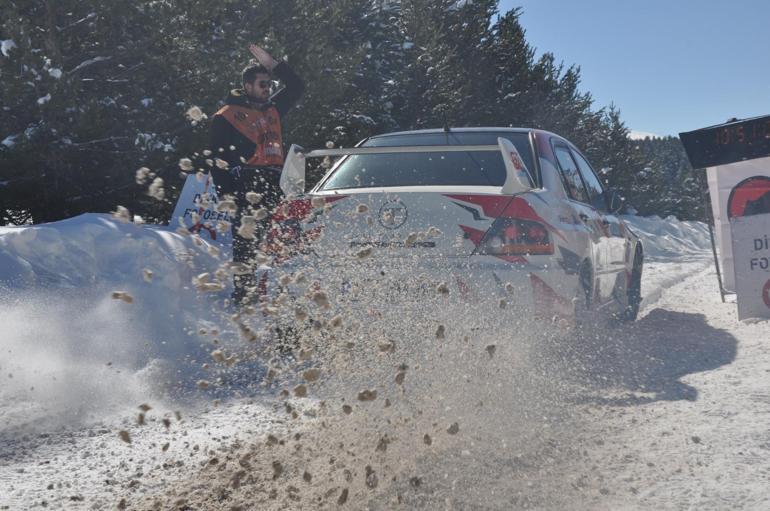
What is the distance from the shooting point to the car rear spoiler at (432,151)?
189 inches

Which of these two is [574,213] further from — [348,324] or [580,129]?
[580,129]

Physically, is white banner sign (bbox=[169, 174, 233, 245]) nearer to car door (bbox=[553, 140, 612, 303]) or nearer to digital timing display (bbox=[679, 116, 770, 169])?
car door (bbox=[553, 140, 612, 303])

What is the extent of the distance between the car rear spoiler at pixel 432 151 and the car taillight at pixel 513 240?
0.20 meters

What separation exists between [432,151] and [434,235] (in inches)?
30.3

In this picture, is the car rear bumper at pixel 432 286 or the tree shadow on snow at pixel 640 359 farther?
the tree shadow on snow at pixel 640 359

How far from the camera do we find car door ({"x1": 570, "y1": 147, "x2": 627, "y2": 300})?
6.66 meters

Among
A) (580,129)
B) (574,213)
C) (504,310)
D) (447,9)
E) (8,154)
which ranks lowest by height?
(504,310)

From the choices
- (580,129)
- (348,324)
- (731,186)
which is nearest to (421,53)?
(580,129)

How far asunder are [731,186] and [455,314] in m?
6.86

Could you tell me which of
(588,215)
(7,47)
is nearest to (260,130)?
(588,215)

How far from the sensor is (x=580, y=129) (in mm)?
32188

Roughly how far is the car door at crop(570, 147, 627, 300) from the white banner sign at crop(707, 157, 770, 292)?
9.88 ft

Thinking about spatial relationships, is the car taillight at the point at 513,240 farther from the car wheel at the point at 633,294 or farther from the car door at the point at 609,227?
the car wheel at the point at 633,294

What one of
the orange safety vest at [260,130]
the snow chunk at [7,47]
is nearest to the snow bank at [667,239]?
the snow chunk at [7,47]
